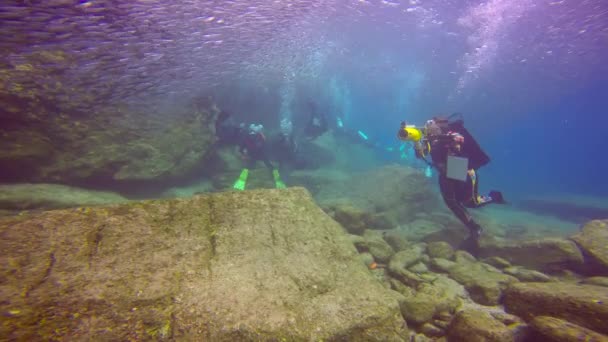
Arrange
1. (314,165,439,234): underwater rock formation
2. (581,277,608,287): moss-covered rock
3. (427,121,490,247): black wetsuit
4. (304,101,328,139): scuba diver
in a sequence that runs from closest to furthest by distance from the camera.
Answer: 1. (581,277,608,287): moss-covered rock
2. (427,121,490,247): black wetsuit
3. (314,165,439,234): underwater rock formation
4. (304,101,328,139): scuba diver

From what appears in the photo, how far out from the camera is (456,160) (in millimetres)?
5094

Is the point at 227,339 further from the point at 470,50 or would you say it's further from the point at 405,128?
the point at 470,50

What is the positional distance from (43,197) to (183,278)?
5.59 metres

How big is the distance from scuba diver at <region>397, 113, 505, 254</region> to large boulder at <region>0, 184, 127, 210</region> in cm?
663

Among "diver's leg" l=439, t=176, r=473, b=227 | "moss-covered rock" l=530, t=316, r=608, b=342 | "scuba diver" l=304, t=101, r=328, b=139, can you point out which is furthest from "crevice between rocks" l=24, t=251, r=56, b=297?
"scuba diver" l=304, t=101, r=328, b=139

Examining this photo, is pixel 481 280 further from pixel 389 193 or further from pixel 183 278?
pixel 389 193

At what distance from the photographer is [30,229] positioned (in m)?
2.11

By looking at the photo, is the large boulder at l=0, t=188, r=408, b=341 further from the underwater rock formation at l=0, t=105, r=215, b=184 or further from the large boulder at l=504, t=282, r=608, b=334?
the underwater rock formation at l=0, t=105, r=215, b=184

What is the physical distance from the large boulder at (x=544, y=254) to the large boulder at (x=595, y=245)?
148mm

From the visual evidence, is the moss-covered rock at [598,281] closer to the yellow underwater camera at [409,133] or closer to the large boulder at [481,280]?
the large boulder at [481,280]

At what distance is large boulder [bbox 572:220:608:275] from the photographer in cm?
425

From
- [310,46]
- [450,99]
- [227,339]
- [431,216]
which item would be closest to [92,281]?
[227,339]

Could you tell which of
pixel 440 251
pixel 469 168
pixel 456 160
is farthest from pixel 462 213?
pixel 456 160

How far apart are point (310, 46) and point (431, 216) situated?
17175 mm
